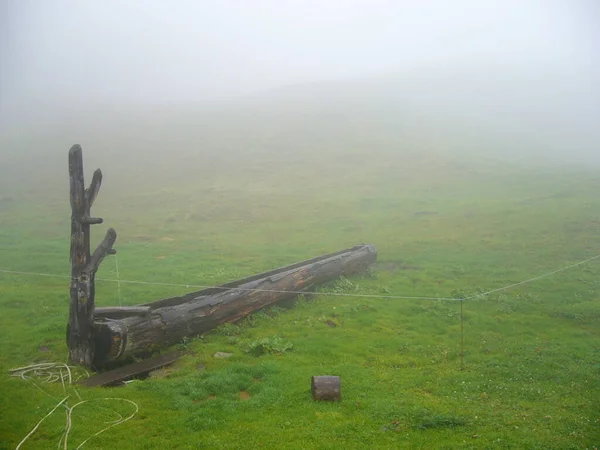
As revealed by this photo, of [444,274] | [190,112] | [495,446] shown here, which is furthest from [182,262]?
[190,112]

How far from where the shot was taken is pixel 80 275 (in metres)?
10.5

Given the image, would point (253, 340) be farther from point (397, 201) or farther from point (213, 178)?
point (213, 178)

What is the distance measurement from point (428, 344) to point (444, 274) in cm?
853

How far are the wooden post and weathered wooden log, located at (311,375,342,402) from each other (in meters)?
5.33

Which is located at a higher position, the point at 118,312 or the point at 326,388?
the point at 118,312

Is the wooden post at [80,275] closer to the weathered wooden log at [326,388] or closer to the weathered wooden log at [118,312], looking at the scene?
the weathered wooden log at [118,312]

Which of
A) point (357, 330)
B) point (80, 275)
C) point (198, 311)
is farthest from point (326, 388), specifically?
point (80, 275)

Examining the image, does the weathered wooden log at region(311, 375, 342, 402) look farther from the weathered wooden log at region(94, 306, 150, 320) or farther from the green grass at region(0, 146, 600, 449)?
the weathered wooden log at region(94, 306, 150, 320)

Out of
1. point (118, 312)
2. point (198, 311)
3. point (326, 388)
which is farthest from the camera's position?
point (198, 311)

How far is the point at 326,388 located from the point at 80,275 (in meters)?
6.20

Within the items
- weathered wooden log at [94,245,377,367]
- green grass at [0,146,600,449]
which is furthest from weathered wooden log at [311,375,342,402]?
weathered wooden log at [94,245,377,367]

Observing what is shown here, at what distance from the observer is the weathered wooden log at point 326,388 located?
28.8ft

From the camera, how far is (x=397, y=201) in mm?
39219

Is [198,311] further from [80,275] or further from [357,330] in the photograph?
[357,330]
